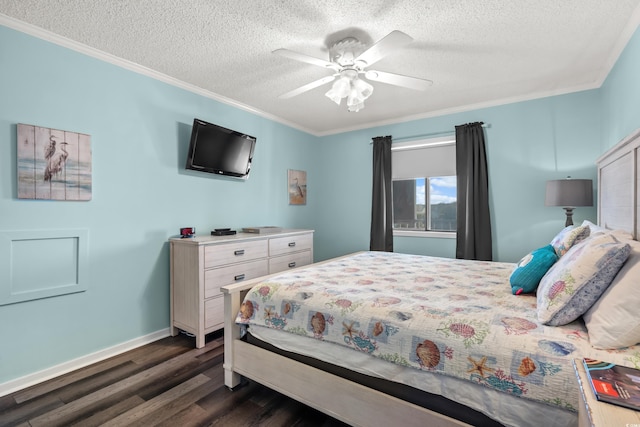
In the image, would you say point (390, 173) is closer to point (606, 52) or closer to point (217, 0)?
point (606, 52)

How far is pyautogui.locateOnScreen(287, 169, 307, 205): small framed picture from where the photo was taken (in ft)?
14.5

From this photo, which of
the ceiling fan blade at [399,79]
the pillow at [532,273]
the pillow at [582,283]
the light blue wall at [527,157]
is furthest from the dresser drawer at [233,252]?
the pillow at [582,283]

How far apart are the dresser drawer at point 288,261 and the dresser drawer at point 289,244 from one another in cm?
6

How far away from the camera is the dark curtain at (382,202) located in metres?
4.19

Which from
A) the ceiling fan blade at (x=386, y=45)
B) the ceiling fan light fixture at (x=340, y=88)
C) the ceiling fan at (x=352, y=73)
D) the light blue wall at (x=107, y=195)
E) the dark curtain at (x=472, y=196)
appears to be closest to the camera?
the ceiling fan blade at (x=386, y=45)

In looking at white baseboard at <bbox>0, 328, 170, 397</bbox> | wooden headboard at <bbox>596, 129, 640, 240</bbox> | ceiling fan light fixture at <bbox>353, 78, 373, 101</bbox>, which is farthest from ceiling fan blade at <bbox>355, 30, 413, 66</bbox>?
white baseboard at <bbox>0, 328, 170, 397</bbox>

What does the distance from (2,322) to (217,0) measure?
249 centimetres

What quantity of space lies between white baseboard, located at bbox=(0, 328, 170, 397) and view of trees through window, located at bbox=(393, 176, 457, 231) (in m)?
3.21

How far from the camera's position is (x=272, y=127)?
4.11 meters

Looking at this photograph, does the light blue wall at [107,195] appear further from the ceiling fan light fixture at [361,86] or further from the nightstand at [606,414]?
the nightstand at [606,414]

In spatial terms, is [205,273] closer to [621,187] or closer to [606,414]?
[606,414]

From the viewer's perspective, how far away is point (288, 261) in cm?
358

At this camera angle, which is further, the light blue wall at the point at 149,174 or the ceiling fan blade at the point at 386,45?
the light blue wall at the point at 149,174

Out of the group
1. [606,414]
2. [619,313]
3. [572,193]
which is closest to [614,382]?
[606,414]
